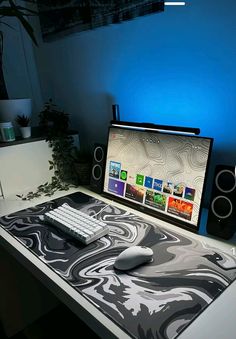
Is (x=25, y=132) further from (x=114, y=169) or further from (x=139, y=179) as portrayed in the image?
(x=139, y=179)

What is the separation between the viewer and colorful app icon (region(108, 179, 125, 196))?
1.17 m

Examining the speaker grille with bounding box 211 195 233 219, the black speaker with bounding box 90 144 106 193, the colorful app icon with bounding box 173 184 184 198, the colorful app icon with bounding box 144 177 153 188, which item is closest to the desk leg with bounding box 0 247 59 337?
the black speaker with bounding box 90 144 106 193

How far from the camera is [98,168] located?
1316 mm

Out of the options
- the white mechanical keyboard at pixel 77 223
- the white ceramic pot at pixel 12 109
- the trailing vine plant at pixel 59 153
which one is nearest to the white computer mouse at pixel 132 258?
the white mechanical keyboard at pixel 77 223

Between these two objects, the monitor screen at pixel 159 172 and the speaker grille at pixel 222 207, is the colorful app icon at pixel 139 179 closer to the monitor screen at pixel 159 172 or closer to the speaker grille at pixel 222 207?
the monitor screen at pixel 159 172

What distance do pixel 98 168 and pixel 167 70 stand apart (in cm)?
56

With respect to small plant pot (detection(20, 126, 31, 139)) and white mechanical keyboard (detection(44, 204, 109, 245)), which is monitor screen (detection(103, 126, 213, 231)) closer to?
white mechanical keyboard (detection(44, 204, 109, 245))

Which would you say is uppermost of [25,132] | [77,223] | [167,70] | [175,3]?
[175,3]

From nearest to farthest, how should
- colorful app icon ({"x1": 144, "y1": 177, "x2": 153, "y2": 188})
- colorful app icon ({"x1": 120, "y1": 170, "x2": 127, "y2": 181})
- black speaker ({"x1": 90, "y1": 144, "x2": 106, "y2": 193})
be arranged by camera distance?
colorful app icon ({"x1": 144, "y1": 177, "x2": 153, "y2": 188})
colorful app icon ({"x1": 120, "y1": 170, "x2": 127, "y2": 181})
black speaker ({"x1": 90, "y1": 144, "x2": 106, "y2": 193})

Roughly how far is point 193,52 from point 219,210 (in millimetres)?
556

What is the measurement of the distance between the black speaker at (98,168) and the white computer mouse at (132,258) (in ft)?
1.86

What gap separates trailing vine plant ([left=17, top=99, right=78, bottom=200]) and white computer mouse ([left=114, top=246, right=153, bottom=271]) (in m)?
0.72

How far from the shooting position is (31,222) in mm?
1043

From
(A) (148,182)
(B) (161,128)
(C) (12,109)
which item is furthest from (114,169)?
(C) (12,109)
